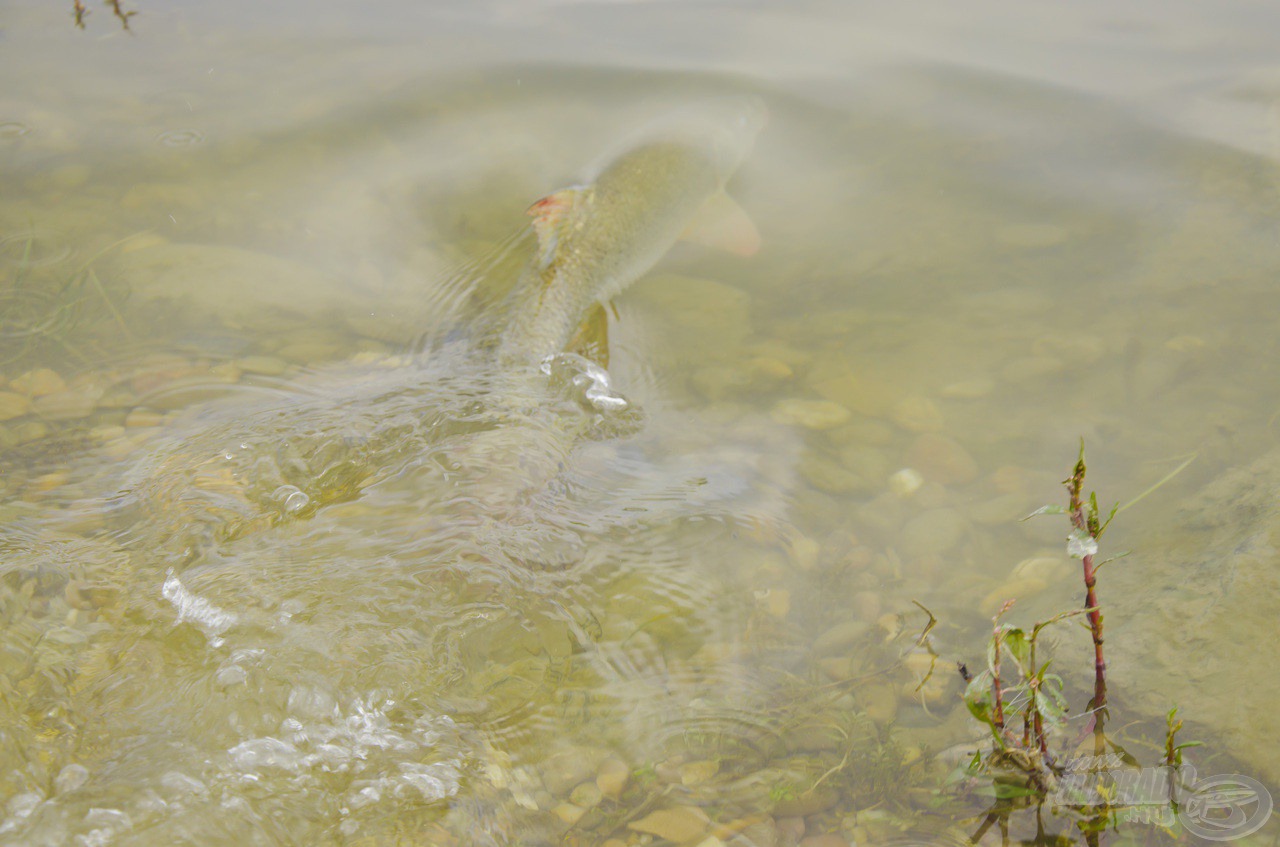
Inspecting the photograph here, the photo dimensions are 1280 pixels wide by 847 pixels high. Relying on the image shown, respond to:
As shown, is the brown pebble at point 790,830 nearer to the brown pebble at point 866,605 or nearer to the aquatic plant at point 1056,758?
the aquatic plant at point 1056,758

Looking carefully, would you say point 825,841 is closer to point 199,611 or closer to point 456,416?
point 199,611

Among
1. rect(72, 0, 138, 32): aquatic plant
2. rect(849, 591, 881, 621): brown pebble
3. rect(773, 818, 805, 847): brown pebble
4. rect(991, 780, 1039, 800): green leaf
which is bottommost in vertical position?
rect(773, 818, 805, 847): brown pebble

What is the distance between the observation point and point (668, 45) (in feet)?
20.7

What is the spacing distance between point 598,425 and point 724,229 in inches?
72.9

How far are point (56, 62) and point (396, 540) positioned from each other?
5212 mm

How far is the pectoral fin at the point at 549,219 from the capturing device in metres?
4.45

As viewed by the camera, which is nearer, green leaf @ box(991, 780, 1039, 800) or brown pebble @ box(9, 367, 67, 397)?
green leaf @ box(991, 780, 1039, 800)

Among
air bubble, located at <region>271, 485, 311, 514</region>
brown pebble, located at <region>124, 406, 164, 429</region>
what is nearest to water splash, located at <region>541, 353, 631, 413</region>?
air bubble, located at <region>271, 485, 311, 514</region>

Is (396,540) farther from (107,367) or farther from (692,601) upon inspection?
(107,367)

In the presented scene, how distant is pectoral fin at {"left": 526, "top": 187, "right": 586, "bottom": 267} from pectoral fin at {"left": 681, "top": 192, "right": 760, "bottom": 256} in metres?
0.74

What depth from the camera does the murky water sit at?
2.30 metres

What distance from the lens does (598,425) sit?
3607mm

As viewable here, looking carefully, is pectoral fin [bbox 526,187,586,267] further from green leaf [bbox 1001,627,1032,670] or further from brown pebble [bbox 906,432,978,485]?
green leaf [bbox 1001,627,1032,670]

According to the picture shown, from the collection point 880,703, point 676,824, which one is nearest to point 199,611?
point 676,824
